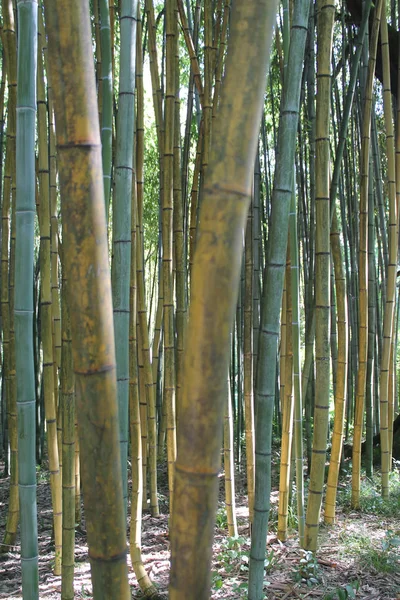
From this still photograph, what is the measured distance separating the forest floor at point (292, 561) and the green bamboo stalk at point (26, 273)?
78 centimetres

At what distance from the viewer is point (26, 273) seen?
1.12 m

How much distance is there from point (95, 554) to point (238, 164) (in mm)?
475

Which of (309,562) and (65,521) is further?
(309,562)

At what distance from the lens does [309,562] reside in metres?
1.92

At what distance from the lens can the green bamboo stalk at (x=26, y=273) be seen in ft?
3.54

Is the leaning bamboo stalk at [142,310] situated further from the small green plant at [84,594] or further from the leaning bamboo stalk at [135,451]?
the small green plant at [84,594]

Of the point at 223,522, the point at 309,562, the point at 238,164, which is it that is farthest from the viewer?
the point at 223,522

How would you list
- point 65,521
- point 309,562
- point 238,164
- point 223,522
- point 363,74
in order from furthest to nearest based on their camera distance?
1. point 363,74
2. point 223,522
3. point 309,562
4. point 65,521
5. point 238,164

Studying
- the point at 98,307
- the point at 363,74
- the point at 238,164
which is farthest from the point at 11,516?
the point at 363,74

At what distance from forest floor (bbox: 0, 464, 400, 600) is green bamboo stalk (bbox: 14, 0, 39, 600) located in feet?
2.55

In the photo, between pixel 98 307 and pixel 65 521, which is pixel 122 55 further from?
pixel 65 521

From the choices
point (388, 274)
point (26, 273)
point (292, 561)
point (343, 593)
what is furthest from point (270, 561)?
point (26, 273)

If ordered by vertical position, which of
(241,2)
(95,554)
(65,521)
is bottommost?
(65,521)

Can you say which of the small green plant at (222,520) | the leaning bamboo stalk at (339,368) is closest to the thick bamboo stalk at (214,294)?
the leaning bamboo stalk at (339,368)
